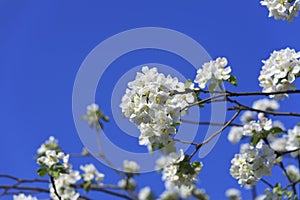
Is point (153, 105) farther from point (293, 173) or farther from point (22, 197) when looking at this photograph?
point (293, 173)

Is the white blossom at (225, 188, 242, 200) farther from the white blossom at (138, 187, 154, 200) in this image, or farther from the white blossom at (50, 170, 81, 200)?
the white blossom at (50, 170, 81, 200)

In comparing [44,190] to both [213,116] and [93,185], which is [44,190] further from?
[213,116]

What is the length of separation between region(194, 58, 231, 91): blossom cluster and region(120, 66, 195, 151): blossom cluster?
13cm

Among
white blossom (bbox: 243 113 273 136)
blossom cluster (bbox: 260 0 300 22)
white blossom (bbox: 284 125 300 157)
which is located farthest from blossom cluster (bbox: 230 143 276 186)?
white blossom (bbox: 284 125 300 157)

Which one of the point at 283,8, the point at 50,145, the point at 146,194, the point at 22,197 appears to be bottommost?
the point at 22,197

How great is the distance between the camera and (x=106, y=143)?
2186mm

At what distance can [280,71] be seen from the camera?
67.6 inches

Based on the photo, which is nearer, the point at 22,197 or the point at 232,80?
the point at 232,80

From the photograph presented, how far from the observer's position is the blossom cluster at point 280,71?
66.7 inches

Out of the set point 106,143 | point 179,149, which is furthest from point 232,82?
point 106,143

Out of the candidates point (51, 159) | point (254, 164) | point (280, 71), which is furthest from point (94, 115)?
point (280, 71)

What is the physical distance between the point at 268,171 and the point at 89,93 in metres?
0.79

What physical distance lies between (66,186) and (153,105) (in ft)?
3.96

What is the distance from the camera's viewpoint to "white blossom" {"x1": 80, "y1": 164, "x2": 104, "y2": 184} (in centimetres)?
299
